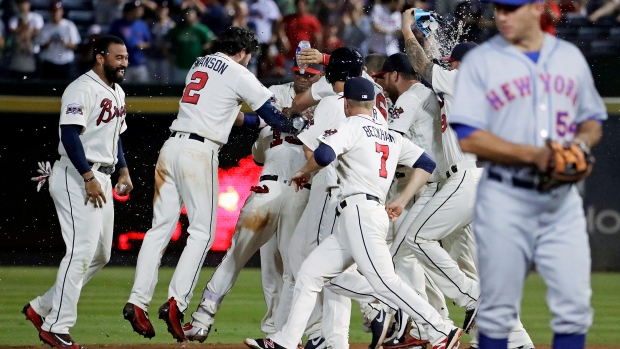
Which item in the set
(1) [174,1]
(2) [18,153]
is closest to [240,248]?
(2) [18,153]

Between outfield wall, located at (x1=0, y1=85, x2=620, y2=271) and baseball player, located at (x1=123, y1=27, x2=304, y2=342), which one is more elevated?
baseball player, located at (x1=123, y1=27, x2=304, y2=342)

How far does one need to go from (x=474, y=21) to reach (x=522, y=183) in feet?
27.1

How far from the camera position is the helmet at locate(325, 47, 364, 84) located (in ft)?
21.5

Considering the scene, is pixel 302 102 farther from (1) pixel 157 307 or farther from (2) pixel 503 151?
(1) pixel 157 307

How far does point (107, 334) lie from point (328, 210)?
2.42 metres

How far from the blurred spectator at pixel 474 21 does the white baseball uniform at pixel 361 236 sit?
604 cm

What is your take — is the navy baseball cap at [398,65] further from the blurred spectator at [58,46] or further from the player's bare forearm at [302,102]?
the blurred spectator at [58,46]

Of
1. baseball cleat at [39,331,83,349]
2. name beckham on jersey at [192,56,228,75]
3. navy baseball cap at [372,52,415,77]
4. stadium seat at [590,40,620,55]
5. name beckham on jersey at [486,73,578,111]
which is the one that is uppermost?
name beckham on jersey at [486,73,578,111]

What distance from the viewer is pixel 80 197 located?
22.4 ft

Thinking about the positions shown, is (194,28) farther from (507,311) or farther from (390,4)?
(507,311)

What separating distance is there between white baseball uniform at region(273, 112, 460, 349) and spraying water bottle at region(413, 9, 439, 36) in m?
1.66

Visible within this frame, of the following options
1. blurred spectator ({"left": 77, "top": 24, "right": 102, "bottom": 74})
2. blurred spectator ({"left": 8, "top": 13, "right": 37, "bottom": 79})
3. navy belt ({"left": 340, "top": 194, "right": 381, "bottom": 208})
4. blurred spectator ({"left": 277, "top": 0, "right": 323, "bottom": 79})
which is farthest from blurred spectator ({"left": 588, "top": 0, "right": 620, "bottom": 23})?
navy belt ({"left": 340, "top": 194, "right": 381, "bottom": 208})

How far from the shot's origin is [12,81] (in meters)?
11.8

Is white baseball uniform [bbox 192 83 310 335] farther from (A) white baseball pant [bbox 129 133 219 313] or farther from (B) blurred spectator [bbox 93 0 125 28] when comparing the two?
(B) blurred spectator [bbox 93 0 125 28]
